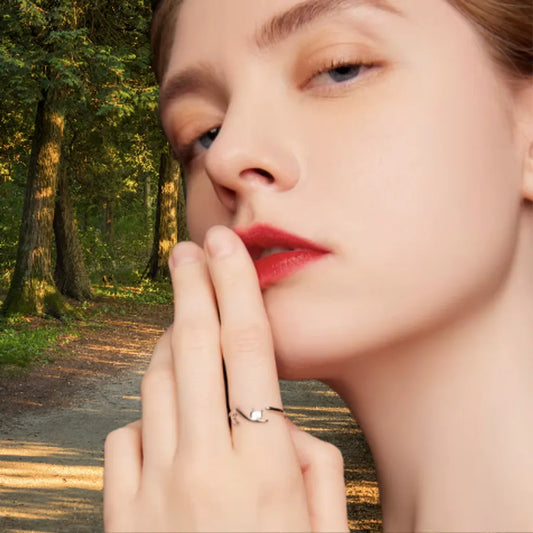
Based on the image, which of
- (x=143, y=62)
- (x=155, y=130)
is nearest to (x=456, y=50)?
(x=143, y=62)

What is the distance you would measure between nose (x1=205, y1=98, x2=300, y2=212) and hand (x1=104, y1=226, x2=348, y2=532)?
0.43ft

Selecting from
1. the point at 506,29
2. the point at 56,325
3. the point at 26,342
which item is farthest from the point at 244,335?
the point at 56,325

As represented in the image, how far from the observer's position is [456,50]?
161 cm

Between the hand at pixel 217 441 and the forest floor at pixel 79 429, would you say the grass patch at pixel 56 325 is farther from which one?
the hand at pixel 217 441

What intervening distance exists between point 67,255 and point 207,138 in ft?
52.4

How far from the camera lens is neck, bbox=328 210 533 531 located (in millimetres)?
1526

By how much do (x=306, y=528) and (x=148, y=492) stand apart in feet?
1.13

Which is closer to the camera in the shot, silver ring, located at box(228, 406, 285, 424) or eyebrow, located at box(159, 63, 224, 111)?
silver ring, located at box(228, 406, 285, 424)

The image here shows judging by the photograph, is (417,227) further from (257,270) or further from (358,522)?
(358,522)

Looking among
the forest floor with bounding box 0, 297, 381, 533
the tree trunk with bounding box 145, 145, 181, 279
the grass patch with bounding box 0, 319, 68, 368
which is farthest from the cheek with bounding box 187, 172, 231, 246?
the tree trunk with bounding box 145, 145, 181, 279

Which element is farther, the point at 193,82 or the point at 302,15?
the point at 193,82

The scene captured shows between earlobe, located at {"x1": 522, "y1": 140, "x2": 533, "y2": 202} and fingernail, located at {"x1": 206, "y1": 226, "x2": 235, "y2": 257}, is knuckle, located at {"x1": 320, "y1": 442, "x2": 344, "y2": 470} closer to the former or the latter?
fingernail, located at {"x1": 206, "y1": 226, "x2": 235, "y2": 257}

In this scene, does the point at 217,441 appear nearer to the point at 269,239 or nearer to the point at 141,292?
the point at 269,239

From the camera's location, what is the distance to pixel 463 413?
5.27 feet
